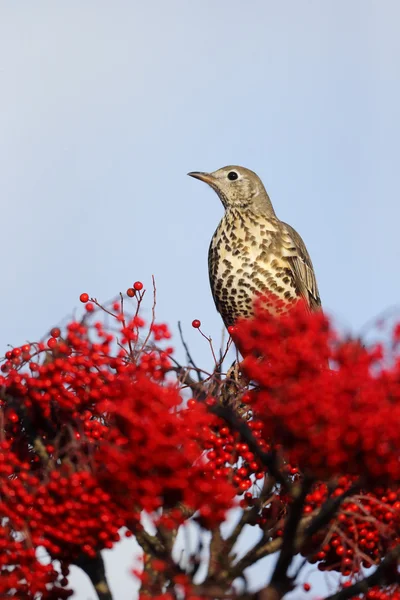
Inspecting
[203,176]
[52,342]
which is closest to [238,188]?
[203,176]

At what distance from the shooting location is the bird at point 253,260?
415 inches

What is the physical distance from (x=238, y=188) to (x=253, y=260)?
1.49 metres

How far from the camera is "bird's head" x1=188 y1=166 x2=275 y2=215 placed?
11.6m

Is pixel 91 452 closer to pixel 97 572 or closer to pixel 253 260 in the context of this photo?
pixel 97 572

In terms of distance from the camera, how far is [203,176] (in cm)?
1192

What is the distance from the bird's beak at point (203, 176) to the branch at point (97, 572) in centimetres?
649

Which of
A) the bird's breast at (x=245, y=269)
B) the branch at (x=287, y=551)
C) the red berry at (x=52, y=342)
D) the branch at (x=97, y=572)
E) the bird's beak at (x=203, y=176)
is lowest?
the branch at (x=287, y=551)

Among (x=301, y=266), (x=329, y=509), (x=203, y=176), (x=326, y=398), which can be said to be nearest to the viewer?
(x=326, y=398)

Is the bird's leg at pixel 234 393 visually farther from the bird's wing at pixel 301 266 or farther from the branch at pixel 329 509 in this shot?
the bird's wing at pixel 301 266

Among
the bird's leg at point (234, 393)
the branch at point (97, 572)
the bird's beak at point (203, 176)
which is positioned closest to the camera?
the branch at point (97, 572)

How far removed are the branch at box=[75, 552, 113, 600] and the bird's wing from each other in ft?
17.1

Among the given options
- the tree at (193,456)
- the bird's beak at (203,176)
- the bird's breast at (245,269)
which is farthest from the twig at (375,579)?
the bird's beak at (203,176)

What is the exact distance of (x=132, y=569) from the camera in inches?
199

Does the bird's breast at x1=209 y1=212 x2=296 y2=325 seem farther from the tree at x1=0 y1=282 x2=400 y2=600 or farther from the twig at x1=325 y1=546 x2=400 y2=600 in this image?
the twig at x1=325 y1=546 x2=400 y2=600
